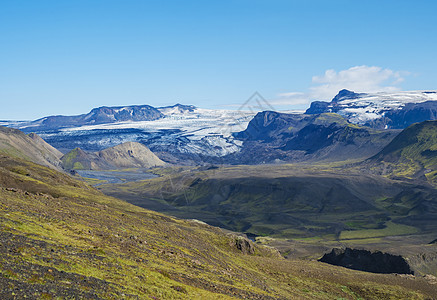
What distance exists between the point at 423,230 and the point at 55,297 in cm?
19075

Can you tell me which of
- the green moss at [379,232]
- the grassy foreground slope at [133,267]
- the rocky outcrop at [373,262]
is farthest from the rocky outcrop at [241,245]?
the green moss at [379,232]

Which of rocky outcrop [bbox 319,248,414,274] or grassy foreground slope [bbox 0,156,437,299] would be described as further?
rocky outcrop [bbox 319,248,414,274]

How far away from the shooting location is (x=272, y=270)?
57.8 metres

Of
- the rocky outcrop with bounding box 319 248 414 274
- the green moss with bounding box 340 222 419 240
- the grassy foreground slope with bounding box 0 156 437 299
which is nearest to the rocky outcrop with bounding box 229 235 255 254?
the grassy foreground slope with bounding box 0 156 437 299

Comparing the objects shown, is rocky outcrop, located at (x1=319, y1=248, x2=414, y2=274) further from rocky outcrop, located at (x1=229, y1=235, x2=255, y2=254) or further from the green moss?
the green moss

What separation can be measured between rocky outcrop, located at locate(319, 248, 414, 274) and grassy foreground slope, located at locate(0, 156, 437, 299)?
30.4 m

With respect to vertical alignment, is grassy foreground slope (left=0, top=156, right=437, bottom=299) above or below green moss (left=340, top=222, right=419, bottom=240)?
above

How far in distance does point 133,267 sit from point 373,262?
76247 millimetres

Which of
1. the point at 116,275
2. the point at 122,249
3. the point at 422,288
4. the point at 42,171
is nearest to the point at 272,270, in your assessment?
the point at 422,288

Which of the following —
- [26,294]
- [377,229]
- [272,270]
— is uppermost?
[26,294]

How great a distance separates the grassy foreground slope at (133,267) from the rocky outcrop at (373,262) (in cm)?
3044

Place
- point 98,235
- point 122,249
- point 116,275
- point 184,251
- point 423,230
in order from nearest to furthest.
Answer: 1. point 116,275
2. point 122,249
3. point 98,235
4. point 184,251
5. point 423,230

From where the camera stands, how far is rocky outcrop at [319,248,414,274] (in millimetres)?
92375

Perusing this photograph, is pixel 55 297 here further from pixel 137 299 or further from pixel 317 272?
pixel 317 272
